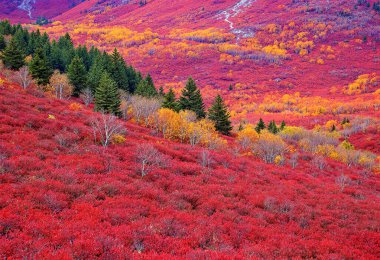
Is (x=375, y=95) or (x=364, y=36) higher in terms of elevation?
(x=364, y=36)

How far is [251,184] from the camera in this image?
62.3 ft

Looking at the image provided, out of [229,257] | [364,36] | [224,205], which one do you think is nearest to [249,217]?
[224,205]

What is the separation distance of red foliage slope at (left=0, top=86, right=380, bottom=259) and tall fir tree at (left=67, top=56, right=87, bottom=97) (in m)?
32.0

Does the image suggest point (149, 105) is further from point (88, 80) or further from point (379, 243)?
point (379, 243)

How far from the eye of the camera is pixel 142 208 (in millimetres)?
11555

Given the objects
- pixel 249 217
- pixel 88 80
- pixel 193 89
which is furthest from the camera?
pixel 193 89

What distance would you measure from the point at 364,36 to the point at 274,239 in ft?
724

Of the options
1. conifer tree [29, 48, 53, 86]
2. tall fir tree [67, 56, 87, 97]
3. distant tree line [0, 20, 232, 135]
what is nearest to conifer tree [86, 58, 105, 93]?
distant tree line [0, 20, 232, 135]

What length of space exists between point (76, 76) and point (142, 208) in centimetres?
4655

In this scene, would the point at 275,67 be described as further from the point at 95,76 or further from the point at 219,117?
the point at 95,76

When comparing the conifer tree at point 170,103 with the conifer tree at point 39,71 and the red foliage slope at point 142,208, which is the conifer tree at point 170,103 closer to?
the conifer tree at point 39,71

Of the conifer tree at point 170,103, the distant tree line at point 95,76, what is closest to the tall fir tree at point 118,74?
the distant tree line at point 95,76

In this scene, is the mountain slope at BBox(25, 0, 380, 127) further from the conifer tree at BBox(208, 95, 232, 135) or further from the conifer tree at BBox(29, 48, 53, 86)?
the conifer tree at BBox(29, 48, 53, 86)

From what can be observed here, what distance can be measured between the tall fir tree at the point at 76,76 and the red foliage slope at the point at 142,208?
105ft
